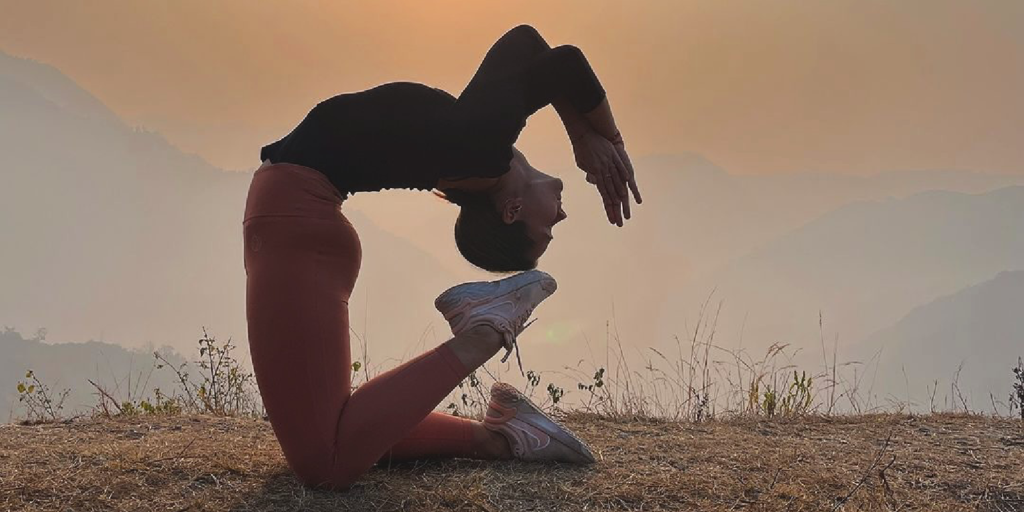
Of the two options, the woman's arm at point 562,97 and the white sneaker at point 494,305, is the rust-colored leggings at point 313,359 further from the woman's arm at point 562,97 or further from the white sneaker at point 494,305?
the woman's arm at point 562,97

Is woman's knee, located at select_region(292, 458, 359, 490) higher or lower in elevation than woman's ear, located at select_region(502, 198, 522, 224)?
lower

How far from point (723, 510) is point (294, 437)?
4.01 feet

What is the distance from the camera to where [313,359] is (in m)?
2.48

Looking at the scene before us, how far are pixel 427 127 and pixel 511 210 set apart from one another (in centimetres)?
40

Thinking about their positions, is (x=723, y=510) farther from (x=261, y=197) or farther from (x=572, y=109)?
(x=261, y=197)

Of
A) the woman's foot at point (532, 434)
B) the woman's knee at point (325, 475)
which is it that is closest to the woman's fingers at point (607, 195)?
the woman's foot at point (532, 434)

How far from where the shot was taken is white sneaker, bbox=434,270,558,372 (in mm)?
2510

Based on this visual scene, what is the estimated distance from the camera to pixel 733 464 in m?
2.94

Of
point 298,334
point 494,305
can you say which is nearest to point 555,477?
point 494,305

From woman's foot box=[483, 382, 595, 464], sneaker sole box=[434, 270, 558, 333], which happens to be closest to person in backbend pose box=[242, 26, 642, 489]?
sneaker sole box=[434, 270, 558, 333]

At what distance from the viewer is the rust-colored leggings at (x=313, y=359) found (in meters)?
2.48

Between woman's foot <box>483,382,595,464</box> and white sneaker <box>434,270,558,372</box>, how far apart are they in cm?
40

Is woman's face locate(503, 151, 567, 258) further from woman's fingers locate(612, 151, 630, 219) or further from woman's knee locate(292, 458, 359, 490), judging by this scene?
woman's knee locate(292, 458, 359, 490)

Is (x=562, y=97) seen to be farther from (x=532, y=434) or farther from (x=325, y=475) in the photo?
(x=325, y=475)
